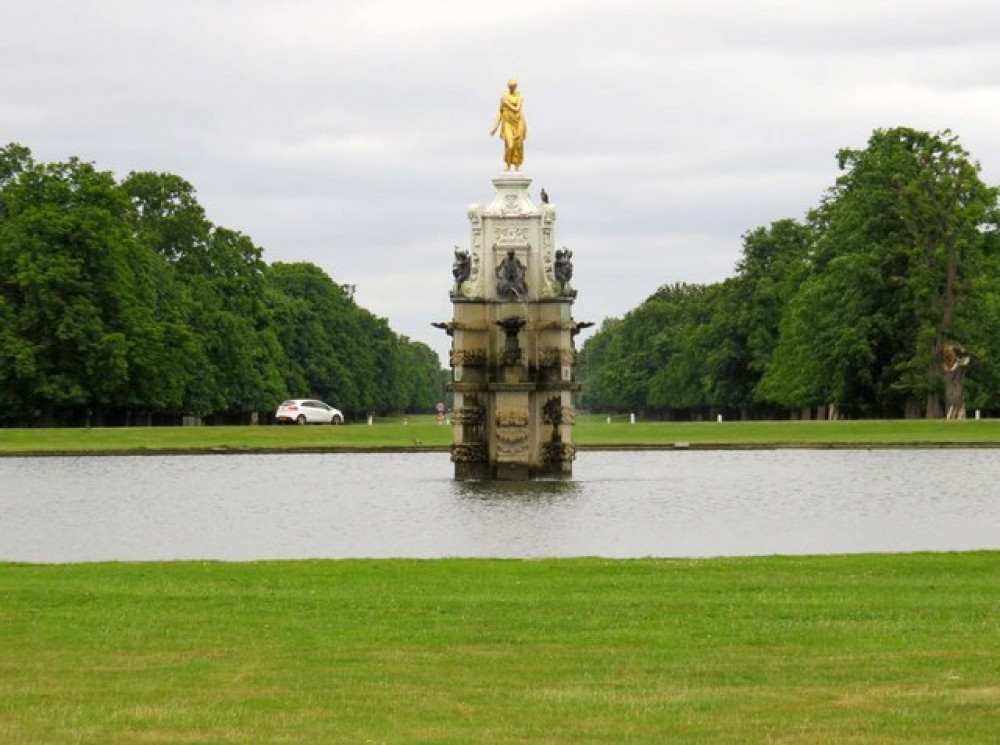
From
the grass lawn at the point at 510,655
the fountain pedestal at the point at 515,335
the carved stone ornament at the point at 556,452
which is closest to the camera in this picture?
the grass lawn at the point at 510,655

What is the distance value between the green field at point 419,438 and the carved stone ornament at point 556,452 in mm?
21266

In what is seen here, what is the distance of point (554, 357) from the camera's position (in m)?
56.0

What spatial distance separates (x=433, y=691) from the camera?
50.6ft

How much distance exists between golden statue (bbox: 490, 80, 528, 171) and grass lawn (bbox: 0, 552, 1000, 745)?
32166mm

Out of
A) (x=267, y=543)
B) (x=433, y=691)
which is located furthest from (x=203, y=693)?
(x=267, y=543)

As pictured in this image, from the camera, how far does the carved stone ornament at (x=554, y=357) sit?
55.9 meters

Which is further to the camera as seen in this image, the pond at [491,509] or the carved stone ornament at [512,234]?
the carved stone ornament at [512,234]

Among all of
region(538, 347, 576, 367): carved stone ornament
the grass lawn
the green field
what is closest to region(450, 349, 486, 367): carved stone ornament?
region(538, 347, 576, 367): carved stone ornament

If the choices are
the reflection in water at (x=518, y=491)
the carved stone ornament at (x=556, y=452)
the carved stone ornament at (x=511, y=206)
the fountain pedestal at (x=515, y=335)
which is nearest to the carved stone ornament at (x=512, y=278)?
the fountain pedestal at (x=515, y=335)

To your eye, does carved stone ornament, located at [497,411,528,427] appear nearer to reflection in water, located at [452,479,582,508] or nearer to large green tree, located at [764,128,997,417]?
reflection in water, located at [452,479,582,508]

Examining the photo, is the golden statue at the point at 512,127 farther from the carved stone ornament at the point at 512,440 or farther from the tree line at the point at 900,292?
the tree line at the point at 900,292

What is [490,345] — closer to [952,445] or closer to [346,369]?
[952,445]

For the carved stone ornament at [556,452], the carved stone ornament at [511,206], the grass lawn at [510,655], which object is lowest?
the grass lawn at [510,655]

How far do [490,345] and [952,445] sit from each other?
78.4 feet
